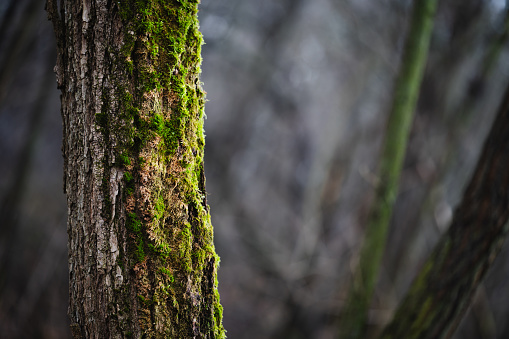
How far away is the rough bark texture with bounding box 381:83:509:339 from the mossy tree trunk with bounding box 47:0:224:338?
1.65 m

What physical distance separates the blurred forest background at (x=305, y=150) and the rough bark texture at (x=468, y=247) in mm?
935

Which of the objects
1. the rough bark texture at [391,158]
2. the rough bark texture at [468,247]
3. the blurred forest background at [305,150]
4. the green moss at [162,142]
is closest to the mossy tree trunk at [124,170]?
the green moss at [162,142]

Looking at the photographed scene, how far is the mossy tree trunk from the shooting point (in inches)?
43.1

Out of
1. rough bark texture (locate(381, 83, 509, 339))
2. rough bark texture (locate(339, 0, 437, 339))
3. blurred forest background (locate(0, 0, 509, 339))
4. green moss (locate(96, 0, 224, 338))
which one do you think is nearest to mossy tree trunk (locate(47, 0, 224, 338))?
green moss (locate(96, 0, 224, 338))

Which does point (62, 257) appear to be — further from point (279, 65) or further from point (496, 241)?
point (496, 241)

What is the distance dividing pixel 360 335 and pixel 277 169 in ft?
31.0

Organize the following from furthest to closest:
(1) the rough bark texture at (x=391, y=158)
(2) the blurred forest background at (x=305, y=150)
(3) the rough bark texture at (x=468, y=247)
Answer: (2) the blurred forest background at (x=305, y=150), (1) the rough bark texture at (x=391, y=158), (3) the rough bark texture at (x=468, y=247)

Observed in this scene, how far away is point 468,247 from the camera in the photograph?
6.88ft

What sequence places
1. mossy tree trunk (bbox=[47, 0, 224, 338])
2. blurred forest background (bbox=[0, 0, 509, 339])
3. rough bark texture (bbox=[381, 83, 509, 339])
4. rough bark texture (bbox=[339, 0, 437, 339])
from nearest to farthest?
1. mossy tree trunk (bbox=[47, 0, 224, 338])
2. rough bark texture (bbox=[381, 83, 509, 339])
3. rough bark texture (bbox=[339, 0, 437, 339])
4. blurred forest background (bbox=[0, 0, 509, 339])

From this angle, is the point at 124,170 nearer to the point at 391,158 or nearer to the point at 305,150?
the point at 391,158

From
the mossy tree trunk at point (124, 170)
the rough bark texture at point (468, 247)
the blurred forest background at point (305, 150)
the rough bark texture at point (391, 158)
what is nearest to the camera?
the mossy tree trunk at point (124, 170)

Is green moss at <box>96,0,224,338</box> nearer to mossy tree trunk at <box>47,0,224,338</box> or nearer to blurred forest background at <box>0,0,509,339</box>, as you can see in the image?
mossy tree trunk at <box>47,0,224,338</box>

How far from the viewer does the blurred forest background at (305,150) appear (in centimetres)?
406

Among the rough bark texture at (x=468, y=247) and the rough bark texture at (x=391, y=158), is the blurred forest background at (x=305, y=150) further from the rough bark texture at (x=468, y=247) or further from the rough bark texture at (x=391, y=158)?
the rough bark texture at (x=468, y=247)
